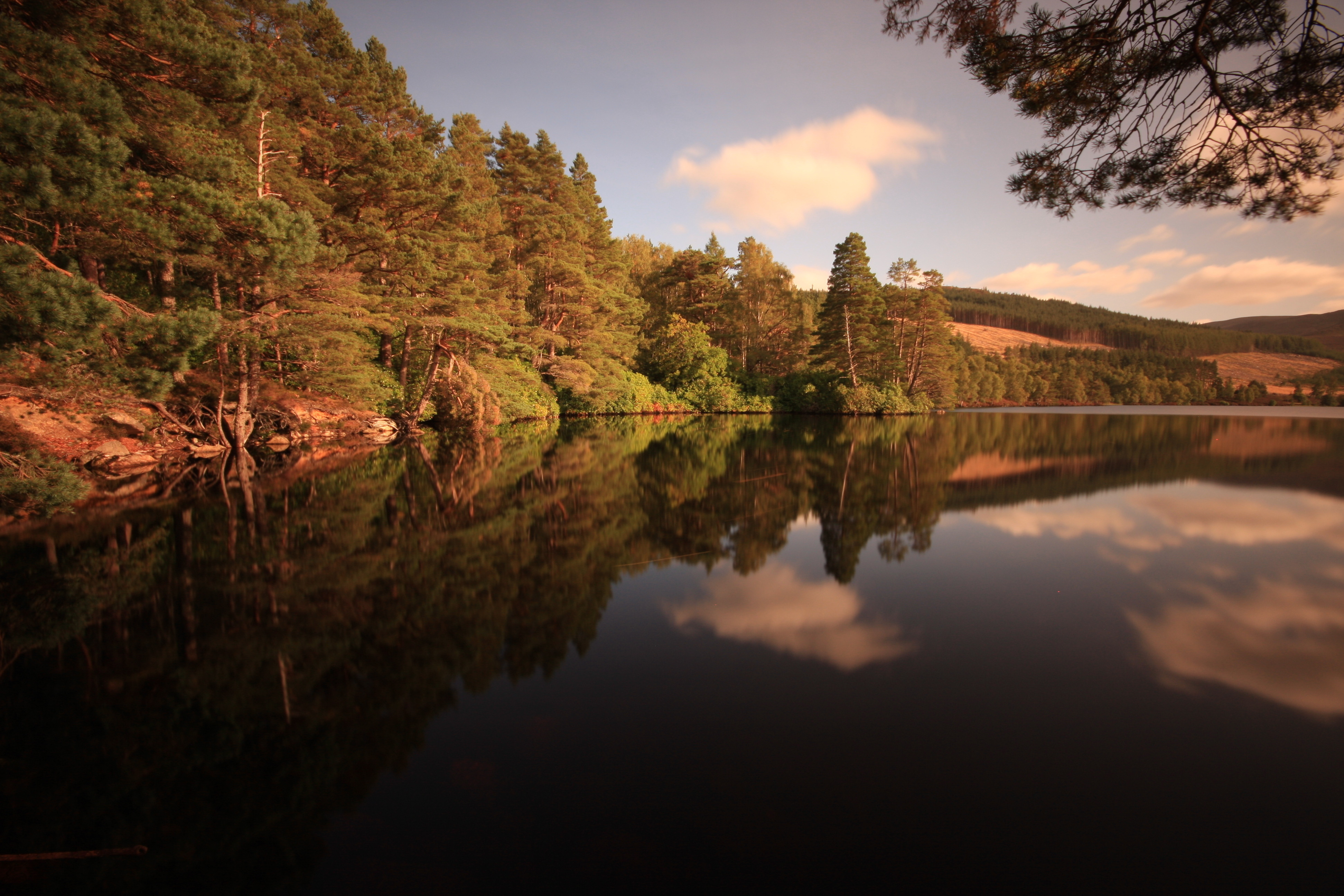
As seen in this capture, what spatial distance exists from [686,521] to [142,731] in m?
6.70

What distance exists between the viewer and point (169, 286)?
14195mm

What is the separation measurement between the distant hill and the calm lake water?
156 meters

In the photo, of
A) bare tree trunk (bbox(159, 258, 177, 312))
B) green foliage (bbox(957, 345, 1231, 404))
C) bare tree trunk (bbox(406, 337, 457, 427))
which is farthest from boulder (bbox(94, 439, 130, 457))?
green foliage (bbox(957, 345, 1231, 404))

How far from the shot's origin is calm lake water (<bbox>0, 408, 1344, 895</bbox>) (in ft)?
8.23

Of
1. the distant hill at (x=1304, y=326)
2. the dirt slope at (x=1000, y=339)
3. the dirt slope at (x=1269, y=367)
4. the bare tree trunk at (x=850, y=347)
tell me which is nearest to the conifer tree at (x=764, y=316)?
the bare tree trunk at (x=850, y=347)

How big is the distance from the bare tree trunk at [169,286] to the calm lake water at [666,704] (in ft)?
27.7

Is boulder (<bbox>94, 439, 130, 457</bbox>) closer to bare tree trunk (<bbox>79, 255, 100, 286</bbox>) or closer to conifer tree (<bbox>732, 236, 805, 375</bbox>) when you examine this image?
bare tree trunk (<bbox>79, 255, 100, 286</bbox>)

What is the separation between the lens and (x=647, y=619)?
17.4 ft

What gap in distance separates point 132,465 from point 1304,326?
207 metres

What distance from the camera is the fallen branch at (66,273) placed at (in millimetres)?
7594

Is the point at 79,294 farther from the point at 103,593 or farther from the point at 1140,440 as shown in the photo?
the point at 1140,440

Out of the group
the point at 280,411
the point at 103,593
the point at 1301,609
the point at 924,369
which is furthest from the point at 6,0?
the point at 924,369

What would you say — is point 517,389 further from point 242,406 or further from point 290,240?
point 290,240

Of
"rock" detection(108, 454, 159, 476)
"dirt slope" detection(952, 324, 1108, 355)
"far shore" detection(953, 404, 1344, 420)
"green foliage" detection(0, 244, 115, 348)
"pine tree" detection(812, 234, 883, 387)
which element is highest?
"dirt slope" detection(952, 324, 1108, 355)
